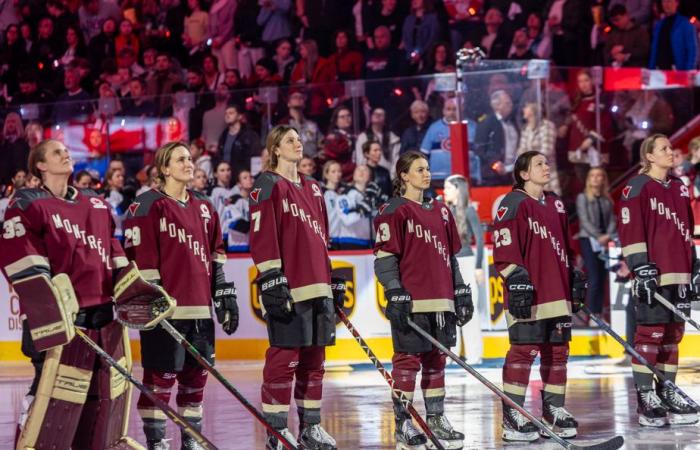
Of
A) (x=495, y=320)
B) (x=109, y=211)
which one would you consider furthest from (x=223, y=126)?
(x=109, y=211)

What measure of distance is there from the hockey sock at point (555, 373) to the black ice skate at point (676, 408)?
2.66 feet

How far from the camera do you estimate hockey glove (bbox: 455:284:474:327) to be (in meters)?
7.69

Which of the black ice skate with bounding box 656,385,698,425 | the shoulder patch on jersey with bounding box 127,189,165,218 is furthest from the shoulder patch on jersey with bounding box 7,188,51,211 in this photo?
the black ice skate with bounding box 656,385,698,425

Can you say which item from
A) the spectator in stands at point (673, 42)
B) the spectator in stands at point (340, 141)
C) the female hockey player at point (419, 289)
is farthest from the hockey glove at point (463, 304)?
the spectator in stands at point (673, 42)

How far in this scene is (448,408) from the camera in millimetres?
9234

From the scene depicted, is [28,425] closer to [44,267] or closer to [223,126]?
[44,267]

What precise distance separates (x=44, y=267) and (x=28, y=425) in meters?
0.70

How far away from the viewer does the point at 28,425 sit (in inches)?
235

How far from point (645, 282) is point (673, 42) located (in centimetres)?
662

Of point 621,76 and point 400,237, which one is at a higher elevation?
point 621,76

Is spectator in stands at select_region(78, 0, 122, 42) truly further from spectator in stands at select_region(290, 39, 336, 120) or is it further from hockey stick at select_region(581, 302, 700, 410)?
hockey stick at select_region(581, 302, 700, 410)

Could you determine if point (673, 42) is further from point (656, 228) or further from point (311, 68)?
point (656, 228)

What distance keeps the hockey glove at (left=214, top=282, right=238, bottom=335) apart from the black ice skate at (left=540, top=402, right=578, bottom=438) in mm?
1965

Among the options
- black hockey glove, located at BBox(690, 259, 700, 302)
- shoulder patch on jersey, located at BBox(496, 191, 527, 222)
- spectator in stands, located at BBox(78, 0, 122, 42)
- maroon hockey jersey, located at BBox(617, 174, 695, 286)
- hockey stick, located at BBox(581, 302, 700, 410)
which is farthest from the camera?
spectator in stands, located at BBox(78, 0, 122, 42)
